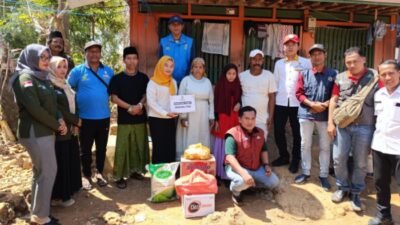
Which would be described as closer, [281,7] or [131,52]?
[131,52]

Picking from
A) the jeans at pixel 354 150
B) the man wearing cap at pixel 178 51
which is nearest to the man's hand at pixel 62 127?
the man wearing cap at pixel 178 51

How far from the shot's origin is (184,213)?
424 cm

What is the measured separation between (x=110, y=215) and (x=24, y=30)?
52.8 ft

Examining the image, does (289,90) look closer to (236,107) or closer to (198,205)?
(236,107)

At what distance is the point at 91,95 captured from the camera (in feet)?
15.3

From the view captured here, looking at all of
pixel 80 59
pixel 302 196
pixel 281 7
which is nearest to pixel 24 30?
pixel 80 59

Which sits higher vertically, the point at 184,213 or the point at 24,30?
the point at 24,30

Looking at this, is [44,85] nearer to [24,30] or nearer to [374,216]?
[374,216]

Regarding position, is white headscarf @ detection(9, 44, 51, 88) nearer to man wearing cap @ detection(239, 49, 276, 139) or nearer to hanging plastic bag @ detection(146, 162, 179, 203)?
hanging plastic bag @ detection(146, 162, 179, 203)

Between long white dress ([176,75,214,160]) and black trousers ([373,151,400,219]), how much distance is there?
2.11 m

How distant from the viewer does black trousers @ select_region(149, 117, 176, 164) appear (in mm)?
4855

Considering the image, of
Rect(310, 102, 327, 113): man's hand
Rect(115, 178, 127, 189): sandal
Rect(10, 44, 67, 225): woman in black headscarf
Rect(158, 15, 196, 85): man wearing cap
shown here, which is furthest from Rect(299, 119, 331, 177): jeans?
Rect(10, 44, 67, 225): woman in black headscarf

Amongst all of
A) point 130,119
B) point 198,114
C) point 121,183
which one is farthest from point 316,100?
point 121,183

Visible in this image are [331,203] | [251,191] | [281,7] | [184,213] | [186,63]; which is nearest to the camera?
[184,213]
